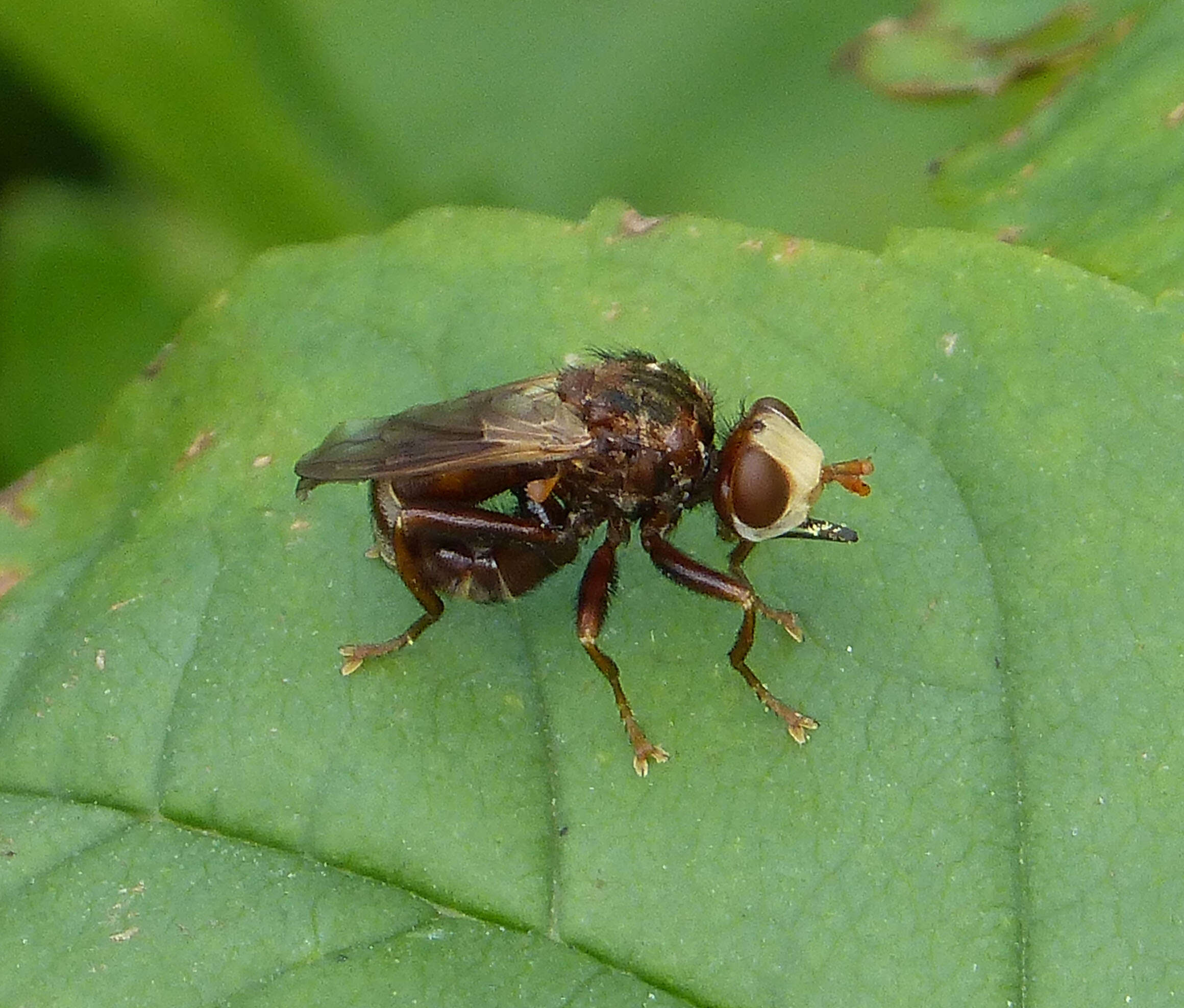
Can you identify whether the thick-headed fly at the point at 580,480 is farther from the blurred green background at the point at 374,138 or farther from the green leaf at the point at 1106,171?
the blurred green background at the point at 374,138

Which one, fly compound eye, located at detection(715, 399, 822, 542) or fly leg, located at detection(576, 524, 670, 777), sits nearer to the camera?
fly leg, located at detection(576, 524, 670, 777)

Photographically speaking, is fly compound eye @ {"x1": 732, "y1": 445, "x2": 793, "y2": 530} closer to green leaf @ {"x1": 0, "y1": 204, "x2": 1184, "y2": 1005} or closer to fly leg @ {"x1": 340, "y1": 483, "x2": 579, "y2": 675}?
green leaf @ {"x1": 0, "y1": 204, "x2": 1184, "y2": 1005}

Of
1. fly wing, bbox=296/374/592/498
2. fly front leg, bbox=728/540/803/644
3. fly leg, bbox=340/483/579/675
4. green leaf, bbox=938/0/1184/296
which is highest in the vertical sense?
fly wing, bbox=296/374/592/498

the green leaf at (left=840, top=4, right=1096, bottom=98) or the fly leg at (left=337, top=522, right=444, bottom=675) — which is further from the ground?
the fly leg at (left=337, top=522, right=444, bottom=675)

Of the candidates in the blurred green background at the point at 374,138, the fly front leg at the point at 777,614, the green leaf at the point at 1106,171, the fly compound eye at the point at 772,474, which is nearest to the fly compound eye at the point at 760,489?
the fly compound eye at the point at 772,474

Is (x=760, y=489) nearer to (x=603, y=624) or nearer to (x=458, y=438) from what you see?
(x=603, y=624)

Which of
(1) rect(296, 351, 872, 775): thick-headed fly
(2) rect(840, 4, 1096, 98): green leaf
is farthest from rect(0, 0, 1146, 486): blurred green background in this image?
(1) rect(296, 351, 872, 775): thick-headed fly
